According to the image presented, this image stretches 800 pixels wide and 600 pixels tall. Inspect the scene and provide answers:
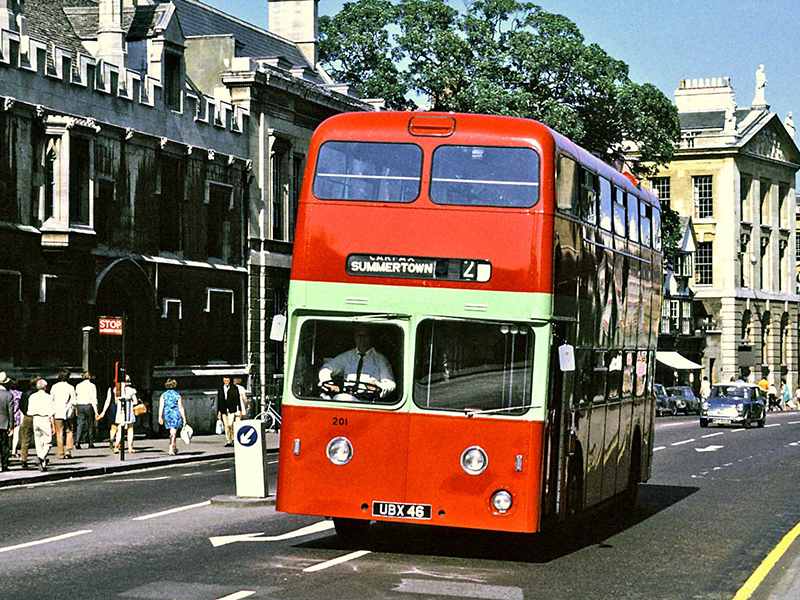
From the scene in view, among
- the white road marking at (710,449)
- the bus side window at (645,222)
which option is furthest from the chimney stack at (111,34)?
the bus side window at (645,222)

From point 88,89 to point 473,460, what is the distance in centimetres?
2527

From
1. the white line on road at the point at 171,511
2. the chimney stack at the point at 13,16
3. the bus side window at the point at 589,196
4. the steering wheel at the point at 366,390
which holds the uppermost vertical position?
the chimney stack at the point at 13,16

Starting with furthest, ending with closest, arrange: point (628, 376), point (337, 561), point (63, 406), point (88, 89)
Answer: point (88, 89), point (63, 406), point (628, 376), point (337, 561)

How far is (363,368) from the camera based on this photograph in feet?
48.4

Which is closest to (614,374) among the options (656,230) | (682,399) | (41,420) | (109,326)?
(656,230)

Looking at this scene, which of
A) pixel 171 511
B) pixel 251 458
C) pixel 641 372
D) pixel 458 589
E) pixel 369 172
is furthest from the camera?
pixel 641 372

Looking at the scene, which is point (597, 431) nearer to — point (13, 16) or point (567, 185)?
point (567, 185)

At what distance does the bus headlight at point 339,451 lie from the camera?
1479cm

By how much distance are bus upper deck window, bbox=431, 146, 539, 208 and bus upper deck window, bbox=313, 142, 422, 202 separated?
23 cm

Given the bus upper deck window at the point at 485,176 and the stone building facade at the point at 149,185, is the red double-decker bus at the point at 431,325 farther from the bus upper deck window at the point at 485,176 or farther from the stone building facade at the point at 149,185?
the stone building facade at the point at 149,185

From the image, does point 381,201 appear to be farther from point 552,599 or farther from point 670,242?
point 670,242


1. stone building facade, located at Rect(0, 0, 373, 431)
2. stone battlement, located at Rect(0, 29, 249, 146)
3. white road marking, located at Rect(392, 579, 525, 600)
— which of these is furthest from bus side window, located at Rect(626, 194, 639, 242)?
stone battlement, located at Rect(0, 29, 249, 146)

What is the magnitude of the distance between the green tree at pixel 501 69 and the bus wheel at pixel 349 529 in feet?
142

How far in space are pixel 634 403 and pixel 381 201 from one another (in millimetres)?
6796
